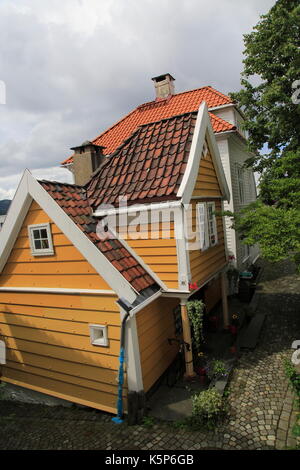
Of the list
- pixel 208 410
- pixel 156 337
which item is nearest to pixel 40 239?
pixel 156 337

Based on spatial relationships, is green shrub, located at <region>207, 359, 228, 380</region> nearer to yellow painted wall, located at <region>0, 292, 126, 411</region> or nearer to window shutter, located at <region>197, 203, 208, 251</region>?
yellow painted wall, located at <region>0, 292, 126, 411</region>

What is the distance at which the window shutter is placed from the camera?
8211 millimetres

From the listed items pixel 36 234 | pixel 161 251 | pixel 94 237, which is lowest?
pixel 161 251

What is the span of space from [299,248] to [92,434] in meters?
6.63

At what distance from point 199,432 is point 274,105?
11.9 meters

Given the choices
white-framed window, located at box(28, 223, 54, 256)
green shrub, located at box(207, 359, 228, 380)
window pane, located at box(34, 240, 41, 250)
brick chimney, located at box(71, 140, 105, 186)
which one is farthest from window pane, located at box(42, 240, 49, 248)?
green shrub, located at box(207, 359, 228, 380)

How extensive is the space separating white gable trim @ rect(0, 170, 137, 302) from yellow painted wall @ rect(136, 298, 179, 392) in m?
1.14

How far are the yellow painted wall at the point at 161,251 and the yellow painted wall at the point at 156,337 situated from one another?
910 mm

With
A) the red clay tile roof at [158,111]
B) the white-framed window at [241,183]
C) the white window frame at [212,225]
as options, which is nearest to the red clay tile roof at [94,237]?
the white window frame at [212,225]

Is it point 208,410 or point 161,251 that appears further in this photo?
point 161,251

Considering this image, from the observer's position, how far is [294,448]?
5.03 metres

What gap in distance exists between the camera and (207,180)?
915 centimetres

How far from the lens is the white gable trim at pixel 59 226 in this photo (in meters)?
6.18

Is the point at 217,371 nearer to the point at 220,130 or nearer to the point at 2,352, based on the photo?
the point at 2,352
